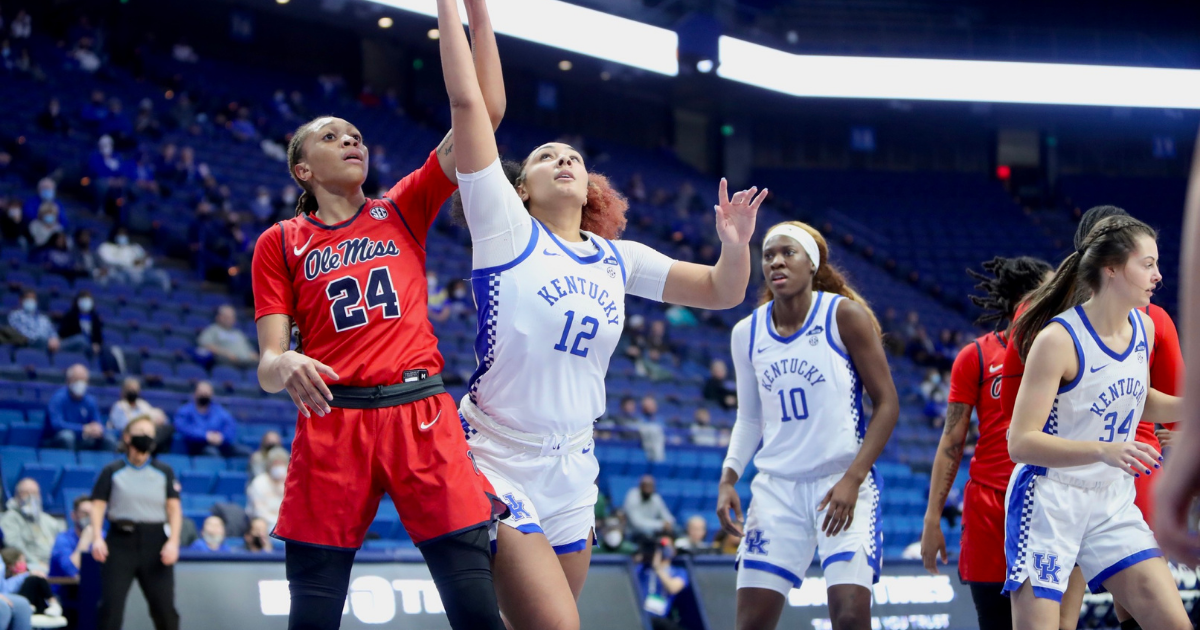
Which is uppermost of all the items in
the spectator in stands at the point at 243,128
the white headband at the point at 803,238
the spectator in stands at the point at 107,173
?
the spectator in stands at the point at 243,128

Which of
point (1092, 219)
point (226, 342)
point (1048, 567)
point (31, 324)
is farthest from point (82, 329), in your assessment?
point (1048, 567)

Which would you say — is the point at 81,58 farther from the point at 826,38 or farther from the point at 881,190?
the point at 881,190

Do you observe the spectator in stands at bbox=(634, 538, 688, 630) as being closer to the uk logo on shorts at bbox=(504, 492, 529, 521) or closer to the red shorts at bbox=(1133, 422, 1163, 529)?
the red shorts at bbox=(1133, 422, 1163, 529)

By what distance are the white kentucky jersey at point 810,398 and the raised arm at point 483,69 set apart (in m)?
1.70

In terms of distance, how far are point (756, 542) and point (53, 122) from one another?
13.8 m

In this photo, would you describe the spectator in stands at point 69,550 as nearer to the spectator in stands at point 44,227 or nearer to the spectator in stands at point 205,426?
the spectator in stands at point 205,426

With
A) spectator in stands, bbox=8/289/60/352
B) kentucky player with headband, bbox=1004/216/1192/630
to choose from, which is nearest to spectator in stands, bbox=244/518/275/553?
spectator in stands, bbox=8/289/60/352

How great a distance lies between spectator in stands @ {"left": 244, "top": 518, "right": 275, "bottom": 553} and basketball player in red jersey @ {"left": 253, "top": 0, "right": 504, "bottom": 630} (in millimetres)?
5271

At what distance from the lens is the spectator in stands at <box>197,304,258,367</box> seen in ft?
38.2

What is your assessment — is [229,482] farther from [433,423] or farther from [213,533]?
[433,423]

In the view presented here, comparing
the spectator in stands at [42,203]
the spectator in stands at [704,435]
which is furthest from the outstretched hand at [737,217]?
the spectator in stands at [42,203]

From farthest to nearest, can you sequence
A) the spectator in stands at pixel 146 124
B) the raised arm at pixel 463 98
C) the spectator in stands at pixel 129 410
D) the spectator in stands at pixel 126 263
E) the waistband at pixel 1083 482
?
the spectator in stands at pixel 146 124 → the spectator in stands at pixel 126 263 → the spectator in stands at pixel 129 410 → the waistband at pixel 1083 482 → the raised arm at pixel 463 98

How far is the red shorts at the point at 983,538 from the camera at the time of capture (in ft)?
14.3

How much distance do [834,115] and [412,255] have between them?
25.7 metres
